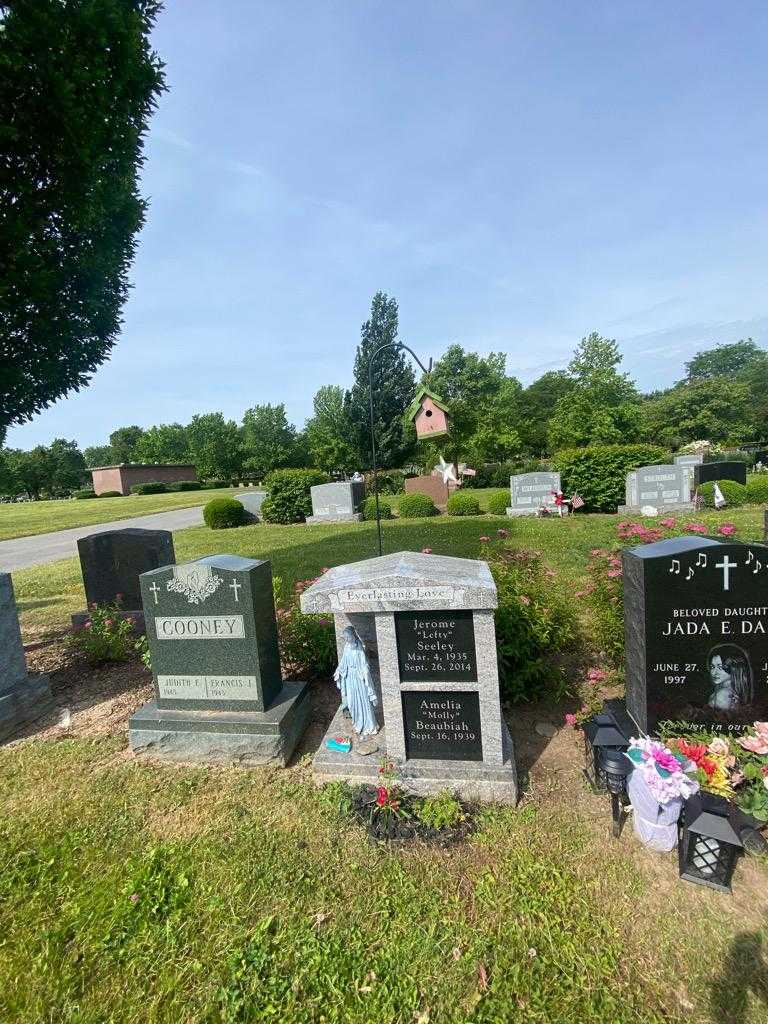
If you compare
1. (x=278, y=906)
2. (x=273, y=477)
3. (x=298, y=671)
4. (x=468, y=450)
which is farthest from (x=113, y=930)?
(x=468, y=450)

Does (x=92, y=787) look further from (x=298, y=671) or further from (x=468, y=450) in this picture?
(x=468, y=450)

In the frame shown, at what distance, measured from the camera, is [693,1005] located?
2.19 meters

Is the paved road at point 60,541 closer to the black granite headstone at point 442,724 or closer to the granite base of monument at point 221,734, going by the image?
the granite base of monument at point 221,734

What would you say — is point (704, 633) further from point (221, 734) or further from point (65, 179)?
point (65, 179)

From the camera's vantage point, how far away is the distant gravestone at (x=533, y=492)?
17344 millimetres

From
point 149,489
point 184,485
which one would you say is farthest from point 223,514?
point 184,485

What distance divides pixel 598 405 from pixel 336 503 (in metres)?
25.4

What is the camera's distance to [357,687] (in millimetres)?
3992

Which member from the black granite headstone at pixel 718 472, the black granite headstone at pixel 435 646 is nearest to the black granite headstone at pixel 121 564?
the black granite headstone at pixel 435 646

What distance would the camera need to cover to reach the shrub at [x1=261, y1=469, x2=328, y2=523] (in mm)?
20094

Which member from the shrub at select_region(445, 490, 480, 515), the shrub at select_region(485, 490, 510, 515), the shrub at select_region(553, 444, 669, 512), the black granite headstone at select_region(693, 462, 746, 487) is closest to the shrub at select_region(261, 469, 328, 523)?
the shrub at select_region(445, 490, 480, 515)

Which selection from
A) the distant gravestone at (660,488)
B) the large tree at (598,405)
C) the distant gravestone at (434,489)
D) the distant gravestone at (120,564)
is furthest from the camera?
the large tree at (598,405)

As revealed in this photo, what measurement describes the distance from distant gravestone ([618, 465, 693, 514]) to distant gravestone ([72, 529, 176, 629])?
15.0 meters

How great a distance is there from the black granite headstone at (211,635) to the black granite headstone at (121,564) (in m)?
3.68
